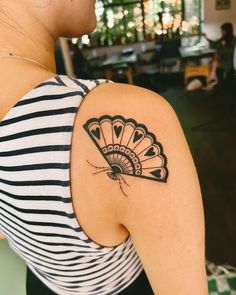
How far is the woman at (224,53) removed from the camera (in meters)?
4.70

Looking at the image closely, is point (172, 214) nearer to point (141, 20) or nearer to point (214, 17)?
point (214, 17)

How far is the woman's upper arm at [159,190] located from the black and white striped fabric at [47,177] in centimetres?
4

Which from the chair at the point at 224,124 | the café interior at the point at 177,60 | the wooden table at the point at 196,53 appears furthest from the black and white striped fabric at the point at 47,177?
the wooden table at the point at 196,53

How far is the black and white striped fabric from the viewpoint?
42cm

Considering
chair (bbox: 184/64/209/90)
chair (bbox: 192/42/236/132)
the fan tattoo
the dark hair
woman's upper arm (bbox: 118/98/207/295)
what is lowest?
chair (bbox: 192/42/236/132)

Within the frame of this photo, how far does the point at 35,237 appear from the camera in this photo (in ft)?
1.70

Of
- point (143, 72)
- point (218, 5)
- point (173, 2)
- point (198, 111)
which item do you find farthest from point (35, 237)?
point (173, 2)

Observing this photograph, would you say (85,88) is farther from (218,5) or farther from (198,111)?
(218,5)

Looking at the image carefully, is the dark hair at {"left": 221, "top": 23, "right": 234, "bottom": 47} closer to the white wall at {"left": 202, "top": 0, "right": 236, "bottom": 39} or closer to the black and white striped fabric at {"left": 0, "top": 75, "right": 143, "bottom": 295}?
the white wall at {"left": 202, "top": 0, "right": 236, "bottom": 39}

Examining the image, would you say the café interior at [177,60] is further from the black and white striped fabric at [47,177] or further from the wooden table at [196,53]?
the black and white striped fabric at [47,177]

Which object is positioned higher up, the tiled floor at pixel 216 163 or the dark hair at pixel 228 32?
the dark hair at pixel 228 32

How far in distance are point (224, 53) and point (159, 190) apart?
4877 mm

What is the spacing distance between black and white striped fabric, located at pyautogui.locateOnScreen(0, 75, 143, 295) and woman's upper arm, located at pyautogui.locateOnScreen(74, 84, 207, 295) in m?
0.04

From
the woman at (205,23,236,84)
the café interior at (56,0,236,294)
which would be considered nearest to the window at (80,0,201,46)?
the café interior at (56,0,236,294)
